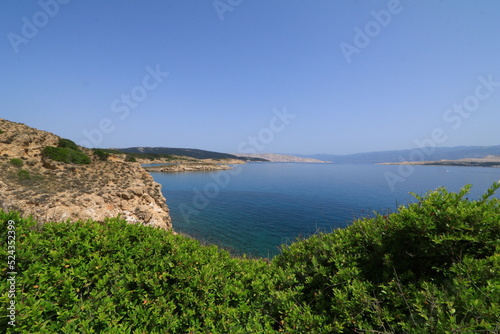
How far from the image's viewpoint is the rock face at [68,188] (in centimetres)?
1240

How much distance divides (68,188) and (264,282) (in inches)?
689

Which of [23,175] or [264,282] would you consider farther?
[23,175]

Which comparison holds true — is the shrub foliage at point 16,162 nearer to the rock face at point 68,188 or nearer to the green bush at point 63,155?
the rock face at point 68,188

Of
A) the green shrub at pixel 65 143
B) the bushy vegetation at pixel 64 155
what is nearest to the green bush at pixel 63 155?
the bushy vegetation at pixel 64 155

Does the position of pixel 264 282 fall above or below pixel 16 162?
below

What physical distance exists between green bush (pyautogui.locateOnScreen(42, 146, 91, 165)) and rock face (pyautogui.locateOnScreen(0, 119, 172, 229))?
582mm

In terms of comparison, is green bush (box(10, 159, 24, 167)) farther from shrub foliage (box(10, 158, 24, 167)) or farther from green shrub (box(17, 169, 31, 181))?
green shrub (box(17, 169, 31, 181))

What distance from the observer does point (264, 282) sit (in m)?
4.16

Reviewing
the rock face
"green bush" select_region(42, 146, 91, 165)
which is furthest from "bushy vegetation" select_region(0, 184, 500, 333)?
"green bush" select_region(42, 146, 91, 165)

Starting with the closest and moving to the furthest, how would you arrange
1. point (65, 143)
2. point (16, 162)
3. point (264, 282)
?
point (264, 282), point (16, 162), point (65, 143)

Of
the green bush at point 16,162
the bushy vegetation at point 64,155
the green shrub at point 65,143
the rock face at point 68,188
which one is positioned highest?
the green shrub at point 65,143

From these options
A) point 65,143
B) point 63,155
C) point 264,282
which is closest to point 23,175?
point 63,155

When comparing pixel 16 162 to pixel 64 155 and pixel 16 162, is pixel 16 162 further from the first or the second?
pixel 64 155

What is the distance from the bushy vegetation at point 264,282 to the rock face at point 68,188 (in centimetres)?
1086
